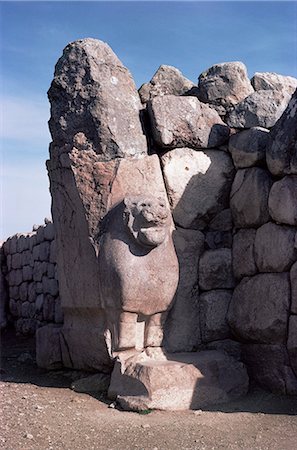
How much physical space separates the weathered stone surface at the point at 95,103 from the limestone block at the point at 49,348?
1726 millimetres

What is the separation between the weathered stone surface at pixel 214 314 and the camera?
17.1ft

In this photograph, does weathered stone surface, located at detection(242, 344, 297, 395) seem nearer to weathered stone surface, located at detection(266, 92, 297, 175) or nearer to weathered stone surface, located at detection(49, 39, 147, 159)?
weathered stone surface, located at detection(266, 92, 297, 175)

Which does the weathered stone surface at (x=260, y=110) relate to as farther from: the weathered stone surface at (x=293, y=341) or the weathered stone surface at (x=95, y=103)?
the weathered stone surface at (x=293, y=341)

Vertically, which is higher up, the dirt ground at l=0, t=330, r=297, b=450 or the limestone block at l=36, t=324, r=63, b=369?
the limestone block at l=36, t=324, r=63, b=369

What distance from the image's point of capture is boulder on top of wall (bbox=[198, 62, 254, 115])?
5805 mm

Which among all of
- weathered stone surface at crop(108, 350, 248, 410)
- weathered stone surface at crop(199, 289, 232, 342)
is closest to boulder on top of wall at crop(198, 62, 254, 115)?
weathered stone surface at crop(199, 289, 232, 342)

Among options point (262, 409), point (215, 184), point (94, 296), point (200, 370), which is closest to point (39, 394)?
point (94, 296)

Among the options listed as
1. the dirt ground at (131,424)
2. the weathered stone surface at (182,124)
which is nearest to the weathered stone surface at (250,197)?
the weathered stone surface at (182,124)

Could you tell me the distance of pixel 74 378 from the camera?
548cm

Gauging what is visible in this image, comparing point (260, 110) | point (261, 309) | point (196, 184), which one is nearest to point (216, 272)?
point (261, 309)

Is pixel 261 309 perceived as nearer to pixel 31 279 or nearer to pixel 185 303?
pixel 185 303

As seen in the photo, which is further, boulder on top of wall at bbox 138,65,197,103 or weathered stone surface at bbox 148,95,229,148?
boulder on top of wall at bbox 138,65,197,103

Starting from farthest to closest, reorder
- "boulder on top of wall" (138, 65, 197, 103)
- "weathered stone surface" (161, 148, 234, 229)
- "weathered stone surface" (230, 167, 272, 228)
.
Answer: "boulder on top of wall" (138, 65, 197, 103) → "weathered stone surface" (161, 148, 234, 229) → "weathered stone surface" (230, 167, 272, 228)

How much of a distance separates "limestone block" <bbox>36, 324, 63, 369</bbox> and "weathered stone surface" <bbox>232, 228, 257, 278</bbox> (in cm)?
176
